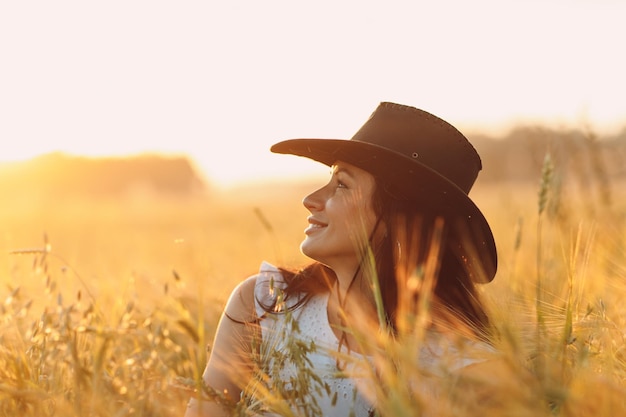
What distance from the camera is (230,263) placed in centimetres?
661

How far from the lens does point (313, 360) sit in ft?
7.73

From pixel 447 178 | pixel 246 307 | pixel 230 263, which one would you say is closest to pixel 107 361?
pixel 246 307

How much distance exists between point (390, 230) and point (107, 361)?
1.02 metres

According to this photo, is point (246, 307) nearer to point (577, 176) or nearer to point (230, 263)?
point (577, 176)

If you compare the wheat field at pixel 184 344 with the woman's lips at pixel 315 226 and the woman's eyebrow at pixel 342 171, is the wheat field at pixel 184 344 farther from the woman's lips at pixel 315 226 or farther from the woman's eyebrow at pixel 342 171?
the woman's eyebrow at pixel 342 171

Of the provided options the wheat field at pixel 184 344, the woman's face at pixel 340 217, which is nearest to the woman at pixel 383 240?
the woman's face at pixel 340 217

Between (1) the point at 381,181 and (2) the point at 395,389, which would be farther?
(1) the point at 381,181

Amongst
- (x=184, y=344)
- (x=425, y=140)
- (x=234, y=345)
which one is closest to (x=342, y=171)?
(x=425, y=140)

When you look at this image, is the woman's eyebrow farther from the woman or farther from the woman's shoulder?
the woman's shoulder

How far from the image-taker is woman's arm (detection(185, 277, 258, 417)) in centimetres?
241

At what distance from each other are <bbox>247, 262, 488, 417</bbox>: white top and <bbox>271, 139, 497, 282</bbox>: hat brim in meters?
0.36

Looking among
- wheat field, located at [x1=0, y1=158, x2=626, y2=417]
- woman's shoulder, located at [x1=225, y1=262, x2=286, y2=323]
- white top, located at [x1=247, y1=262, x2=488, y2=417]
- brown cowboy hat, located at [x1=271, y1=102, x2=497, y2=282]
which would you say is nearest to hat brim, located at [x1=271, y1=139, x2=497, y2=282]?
brown cowboy hat, located at [x1=271, y1=102, x2=497, y2=282]

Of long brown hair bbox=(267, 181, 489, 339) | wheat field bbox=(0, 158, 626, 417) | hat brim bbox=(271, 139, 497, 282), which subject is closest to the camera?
wheat field bbox=(0, 158, 626, 417)

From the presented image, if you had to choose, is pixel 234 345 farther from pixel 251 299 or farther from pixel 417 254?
pixel 417 254
